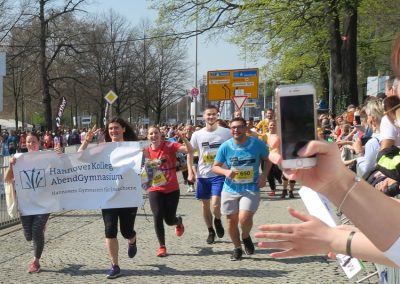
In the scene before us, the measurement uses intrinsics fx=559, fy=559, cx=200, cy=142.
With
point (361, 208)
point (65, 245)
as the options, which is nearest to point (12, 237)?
point (65, 245)

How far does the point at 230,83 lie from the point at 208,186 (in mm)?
15738

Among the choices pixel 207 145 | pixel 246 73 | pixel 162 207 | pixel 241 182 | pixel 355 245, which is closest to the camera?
pixel 355 245

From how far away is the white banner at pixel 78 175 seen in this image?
7016 mm

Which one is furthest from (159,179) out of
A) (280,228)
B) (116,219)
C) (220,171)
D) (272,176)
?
(272,176)

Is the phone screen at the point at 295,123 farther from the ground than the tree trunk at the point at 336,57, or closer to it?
closer to it

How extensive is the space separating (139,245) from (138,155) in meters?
1.33

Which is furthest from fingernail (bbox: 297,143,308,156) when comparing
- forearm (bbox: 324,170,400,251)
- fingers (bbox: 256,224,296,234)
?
fingers (bbox: 256,224,296,234)

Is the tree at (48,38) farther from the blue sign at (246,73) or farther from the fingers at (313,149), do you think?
the fingers at (313,149)

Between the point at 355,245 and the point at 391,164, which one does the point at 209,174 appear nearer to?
the point at 391,164

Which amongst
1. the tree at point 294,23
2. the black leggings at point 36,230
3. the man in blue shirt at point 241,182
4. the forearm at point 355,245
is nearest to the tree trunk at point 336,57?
the tree at point 294,23

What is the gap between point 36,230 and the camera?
21.6 ft

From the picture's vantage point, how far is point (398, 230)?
1565 millimetres

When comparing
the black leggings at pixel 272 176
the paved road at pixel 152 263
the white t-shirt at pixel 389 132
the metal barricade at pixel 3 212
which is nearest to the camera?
the white t-shirt at pixel 389 132

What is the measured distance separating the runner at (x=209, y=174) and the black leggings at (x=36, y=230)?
2.30m
